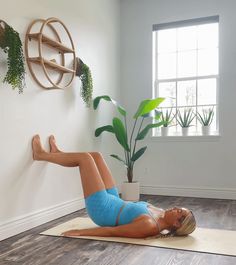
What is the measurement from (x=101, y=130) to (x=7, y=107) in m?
1.68

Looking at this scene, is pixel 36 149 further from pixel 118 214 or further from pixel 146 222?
pixel 146 222

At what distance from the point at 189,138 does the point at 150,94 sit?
2.84 ft

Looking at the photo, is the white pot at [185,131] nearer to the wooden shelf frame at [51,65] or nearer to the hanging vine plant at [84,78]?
the hanging vine plant at [84,78]

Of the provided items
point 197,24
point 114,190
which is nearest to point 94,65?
point 197,24

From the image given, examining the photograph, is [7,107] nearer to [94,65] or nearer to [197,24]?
[94,65]

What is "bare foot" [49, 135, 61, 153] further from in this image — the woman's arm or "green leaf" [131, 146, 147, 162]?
"green leaf" [131, 146, 147, 162]

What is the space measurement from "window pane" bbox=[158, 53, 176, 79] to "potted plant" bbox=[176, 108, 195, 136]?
60cm

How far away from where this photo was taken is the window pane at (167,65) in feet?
16.7

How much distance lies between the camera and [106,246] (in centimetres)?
252

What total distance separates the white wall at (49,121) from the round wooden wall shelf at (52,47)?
7cm

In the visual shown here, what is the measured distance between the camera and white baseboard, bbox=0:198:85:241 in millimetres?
2805

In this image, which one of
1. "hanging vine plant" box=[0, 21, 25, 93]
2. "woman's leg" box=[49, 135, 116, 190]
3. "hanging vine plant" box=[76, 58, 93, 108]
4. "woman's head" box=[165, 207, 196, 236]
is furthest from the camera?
"hanging vine plant" box=[76, 58, 93, 108]

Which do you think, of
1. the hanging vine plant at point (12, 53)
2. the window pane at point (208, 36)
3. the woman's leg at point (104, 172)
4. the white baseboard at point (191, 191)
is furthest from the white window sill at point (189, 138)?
the hanging vine plant at point (12, 53)

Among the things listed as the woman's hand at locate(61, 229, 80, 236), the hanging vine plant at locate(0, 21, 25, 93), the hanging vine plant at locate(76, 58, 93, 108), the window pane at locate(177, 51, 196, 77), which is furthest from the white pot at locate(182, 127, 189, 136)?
the hanging vine plant at locate(0, 21, 25, 93)
